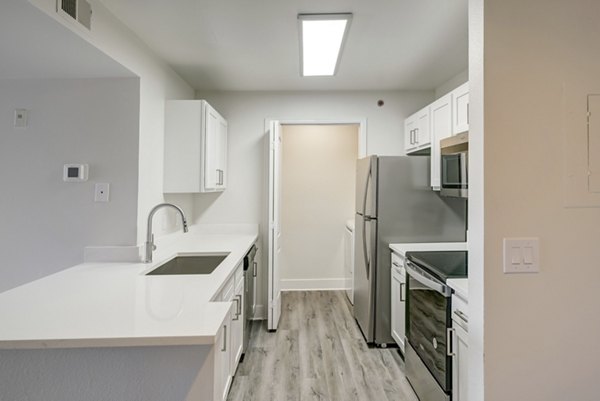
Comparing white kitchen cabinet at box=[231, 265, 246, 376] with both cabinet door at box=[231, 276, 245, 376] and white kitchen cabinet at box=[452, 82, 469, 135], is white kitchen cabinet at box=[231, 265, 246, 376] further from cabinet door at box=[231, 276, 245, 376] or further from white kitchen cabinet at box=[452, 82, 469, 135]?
white kitchen cabinet at box=[452, 82, 469, 135]

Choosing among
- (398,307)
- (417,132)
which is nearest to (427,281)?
(398,307)

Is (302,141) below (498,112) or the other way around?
the other way around

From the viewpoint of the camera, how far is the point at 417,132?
10.3 ft

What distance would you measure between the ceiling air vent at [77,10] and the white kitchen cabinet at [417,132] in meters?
2.56

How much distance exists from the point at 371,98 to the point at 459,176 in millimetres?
1635

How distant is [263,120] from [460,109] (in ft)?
6.42

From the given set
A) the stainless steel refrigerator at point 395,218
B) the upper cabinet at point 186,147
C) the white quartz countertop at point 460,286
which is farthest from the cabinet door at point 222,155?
the white quartz countertop at point 460,286

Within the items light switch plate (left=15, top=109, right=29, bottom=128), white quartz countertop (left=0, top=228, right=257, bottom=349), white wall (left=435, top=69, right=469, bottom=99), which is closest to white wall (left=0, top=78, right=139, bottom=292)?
light switch plate (left=15, top=109, right=29, bottom=128)

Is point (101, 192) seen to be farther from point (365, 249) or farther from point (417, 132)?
point (417, 132)

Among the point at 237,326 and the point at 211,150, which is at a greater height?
the point at 211,150

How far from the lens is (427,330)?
1.93m

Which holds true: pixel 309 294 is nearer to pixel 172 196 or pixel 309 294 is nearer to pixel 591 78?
pixel 172 196

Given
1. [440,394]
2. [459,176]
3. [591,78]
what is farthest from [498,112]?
[440,394]

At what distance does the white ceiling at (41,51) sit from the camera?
1396 mm
